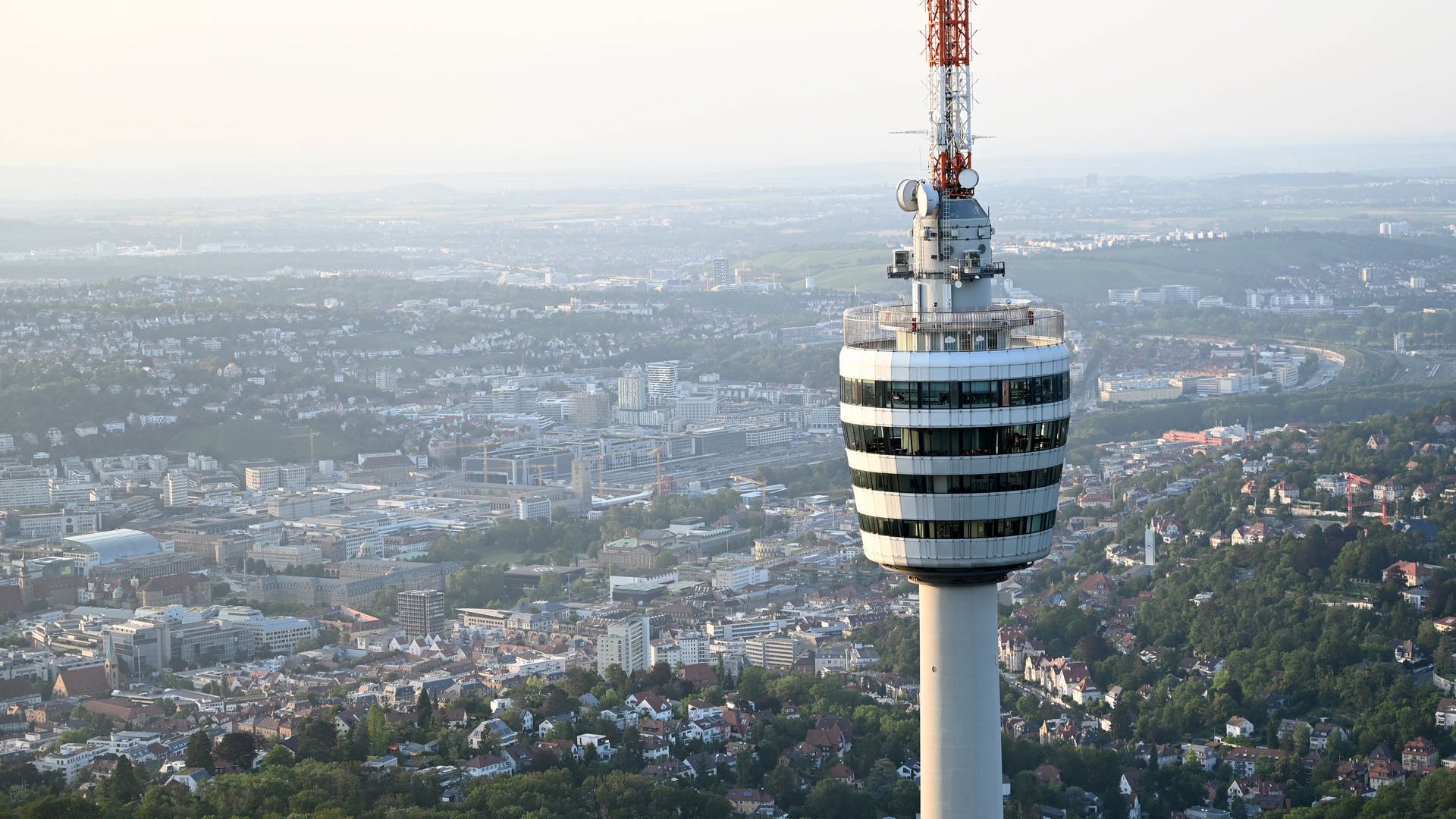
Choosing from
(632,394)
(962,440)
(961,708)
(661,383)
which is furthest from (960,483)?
(661,383)

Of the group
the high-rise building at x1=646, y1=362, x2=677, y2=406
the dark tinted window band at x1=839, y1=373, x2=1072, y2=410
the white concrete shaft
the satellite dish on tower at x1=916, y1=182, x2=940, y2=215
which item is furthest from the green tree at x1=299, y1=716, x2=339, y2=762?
the high-rise building at x1=646, y1=362, x2=677, y2=406

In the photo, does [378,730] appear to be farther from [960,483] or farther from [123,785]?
[960,483]

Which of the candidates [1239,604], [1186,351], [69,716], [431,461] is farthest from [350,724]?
[1186,351]

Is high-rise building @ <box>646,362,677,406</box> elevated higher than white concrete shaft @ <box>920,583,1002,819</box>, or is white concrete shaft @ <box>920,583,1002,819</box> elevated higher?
white concrete shaft @ <box>920,583,1002,819</box>

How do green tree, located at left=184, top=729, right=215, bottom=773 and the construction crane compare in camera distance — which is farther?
the construction crane

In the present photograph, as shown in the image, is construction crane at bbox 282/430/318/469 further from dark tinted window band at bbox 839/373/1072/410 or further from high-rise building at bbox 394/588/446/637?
dark tinted window band at bbox 839/373/1072/410

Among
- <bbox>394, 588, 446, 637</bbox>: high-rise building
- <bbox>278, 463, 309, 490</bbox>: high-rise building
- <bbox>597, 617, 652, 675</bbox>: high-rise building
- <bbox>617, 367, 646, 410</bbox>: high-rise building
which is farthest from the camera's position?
<bbox>617, 367, 646, 410</bbox>: high-rise building

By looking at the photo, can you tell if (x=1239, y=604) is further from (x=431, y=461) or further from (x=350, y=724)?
(x=431, y=461)
